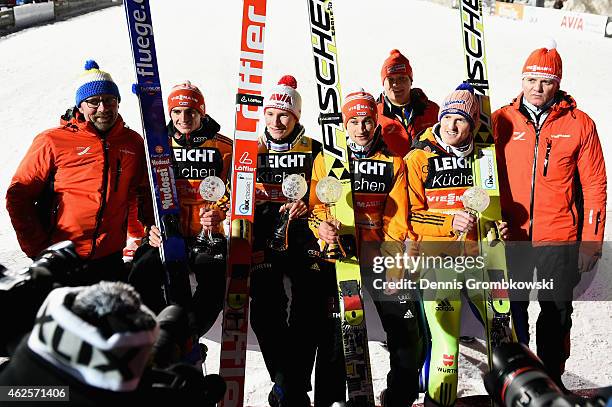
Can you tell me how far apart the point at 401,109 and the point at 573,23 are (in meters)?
18.0

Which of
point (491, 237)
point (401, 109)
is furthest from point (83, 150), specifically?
point (491, 237)

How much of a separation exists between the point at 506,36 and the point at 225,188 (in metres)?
17.0

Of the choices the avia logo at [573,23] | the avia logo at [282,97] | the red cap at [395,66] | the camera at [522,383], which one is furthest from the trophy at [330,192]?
the avia logo at [573,23]

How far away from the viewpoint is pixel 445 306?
165 inches

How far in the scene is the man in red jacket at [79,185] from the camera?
4.19 m

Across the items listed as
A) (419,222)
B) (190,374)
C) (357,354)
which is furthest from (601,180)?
(190,374)

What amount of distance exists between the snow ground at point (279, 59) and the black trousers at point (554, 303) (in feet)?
2.89

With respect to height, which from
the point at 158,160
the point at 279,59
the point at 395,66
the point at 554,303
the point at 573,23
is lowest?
the point at 554,303

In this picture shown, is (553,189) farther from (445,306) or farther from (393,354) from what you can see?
(393,354)

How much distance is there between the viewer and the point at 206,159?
4633mm

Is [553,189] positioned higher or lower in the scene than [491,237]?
higher

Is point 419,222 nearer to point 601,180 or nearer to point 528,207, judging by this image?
point 528,207

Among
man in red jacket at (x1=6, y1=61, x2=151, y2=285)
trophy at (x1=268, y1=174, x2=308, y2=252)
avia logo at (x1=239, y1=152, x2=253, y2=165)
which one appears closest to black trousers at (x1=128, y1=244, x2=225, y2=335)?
man in red jacket at (x1=6, y1=61, x2=151, y2=285)

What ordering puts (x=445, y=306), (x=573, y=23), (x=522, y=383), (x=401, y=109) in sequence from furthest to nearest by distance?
1. (x=573, y=23)
2. (x=401, y=109)
3. (x=445, y=306)
4. (x=522, y=383)
